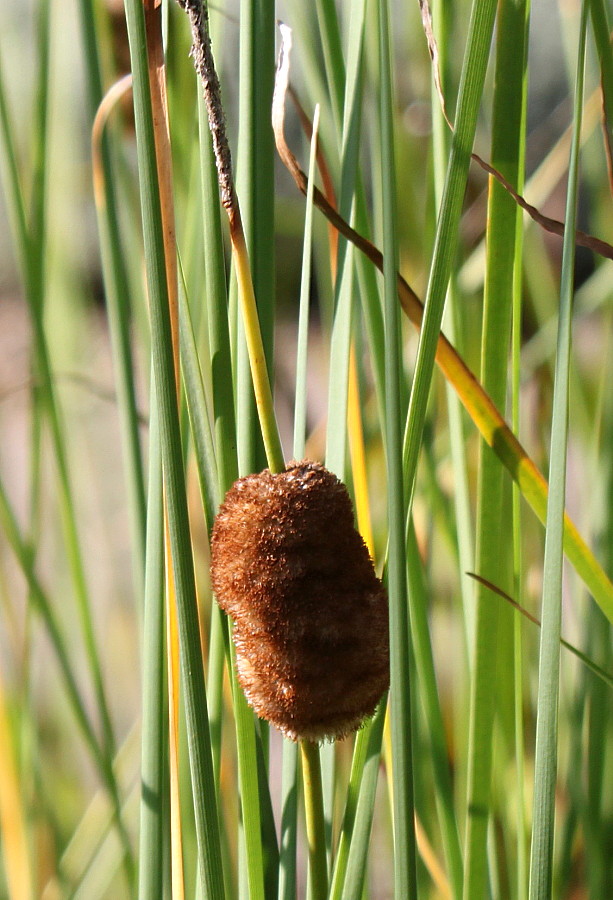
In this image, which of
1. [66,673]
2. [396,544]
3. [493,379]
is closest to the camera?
[396,544]

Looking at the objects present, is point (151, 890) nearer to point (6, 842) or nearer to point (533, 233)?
point (6, 842)

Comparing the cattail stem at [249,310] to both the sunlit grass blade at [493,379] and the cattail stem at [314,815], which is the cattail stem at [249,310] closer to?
the cattail stem at [314,815]

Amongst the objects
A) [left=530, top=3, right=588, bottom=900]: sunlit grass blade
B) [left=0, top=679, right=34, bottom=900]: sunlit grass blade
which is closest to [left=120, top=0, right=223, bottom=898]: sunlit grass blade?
[left=530, top=3, right=588, bottom=900]: sunlit grass blade

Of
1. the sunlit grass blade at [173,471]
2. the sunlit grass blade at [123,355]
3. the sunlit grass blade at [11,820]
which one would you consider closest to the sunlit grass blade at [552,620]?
the sunlit grass blade at [173,471]

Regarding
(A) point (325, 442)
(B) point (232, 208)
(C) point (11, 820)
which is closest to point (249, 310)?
(B) point (232, 208)

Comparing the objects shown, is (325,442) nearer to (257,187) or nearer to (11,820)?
(257,187)

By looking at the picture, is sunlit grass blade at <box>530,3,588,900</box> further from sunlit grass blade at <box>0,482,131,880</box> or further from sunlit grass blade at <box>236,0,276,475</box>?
sunlit grass blade at <box>0,482,131,880</box>
